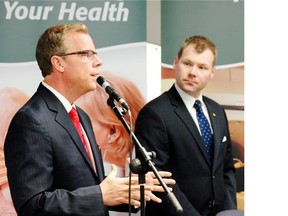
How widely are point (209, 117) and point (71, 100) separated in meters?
1.30

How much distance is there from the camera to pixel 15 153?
2010 mm

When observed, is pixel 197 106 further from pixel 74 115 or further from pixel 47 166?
pixel 47 166

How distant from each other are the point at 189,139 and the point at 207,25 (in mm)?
1047

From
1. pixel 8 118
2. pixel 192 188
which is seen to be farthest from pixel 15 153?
pixel 8 118

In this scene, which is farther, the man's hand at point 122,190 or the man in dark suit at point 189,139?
the man in dark suit at point 189,139

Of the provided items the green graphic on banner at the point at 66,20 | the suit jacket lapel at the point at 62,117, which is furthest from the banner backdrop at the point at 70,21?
the suit jacket lapel at the point at 62,117

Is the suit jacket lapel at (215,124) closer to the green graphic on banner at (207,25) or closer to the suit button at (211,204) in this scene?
the suit button at (211,204)

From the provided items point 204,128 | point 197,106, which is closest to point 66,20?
point 197,106

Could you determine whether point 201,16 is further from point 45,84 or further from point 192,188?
point 45,84

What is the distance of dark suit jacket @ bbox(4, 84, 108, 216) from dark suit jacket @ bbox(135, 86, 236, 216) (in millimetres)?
987

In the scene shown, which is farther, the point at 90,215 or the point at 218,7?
the point at 218,7

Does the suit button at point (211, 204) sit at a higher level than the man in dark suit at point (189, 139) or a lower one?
lower

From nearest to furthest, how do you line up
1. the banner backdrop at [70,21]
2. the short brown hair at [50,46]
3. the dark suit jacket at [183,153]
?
the short brown hair at [50,46] < the dark suit jacket at [183,153] < the banner backdrop at [70,21]

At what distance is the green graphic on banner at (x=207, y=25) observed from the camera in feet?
12.6
